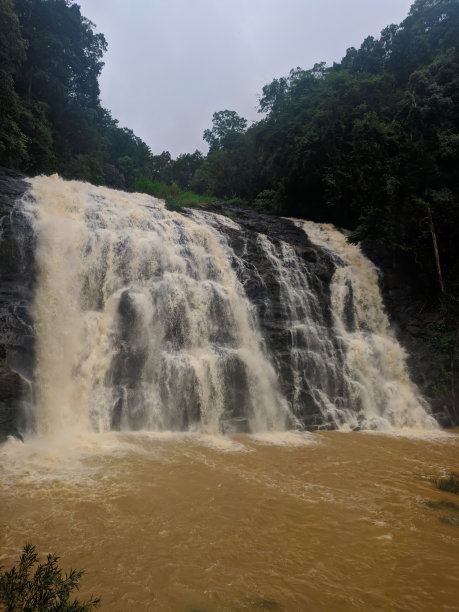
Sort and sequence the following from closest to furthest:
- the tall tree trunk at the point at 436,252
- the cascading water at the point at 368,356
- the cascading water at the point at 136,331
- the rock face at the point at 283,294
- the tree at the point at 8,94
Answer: the cascading water at the point at 136,331
the rock face at the point at 283,294
the cascading water at the point at 368,356
the tall tree trunk at the point at 436,252
the tree at the point at 8,94

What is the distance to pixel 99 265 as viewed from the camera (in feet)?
37.9

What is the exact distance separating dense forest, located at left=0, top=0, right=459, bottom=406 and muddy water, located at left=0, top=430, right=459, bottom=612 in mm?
9670

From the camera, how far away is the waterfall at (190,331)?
984 cm

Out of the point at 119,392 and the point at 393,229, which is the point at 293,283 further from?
the point at 119,392

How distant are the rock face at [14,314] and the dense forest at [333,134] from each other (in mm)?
6437

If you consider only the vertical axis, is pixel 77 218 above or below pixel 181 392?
above

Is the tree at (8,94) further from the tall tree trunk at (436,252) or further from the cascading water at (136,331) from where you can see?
the tall tree trunk at (436,252)

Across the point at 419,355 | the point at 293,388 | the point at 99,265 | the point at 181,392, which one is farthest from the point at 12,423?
the point at 419,355

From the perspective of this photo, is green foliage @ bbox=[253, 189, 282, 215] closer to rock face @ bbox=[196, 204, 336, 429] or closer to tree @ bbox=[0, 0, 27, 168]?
rock face @ bbox=[196, 204, 336, 429]

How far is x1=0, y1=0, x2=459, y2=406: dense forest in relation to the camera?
16531 millimetres

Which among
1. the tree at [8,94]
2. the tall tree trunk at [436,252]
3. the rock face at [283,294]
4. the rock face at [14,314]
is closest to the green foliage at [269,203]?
the rock face at [283,294]

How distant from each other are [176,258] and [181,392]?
4.66m

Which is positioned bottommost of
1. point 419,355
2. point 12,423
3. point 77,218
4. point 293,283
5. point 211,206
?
point 12,423

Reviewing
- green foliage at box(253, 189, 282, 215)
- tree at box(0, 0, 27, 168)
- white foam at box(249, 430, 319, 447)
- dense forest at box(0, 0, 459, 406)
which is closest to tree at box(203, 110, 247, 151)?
dense forest at box(0, 0, 459, 406)
